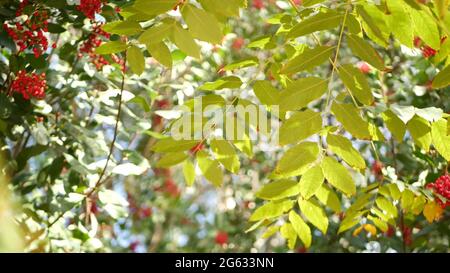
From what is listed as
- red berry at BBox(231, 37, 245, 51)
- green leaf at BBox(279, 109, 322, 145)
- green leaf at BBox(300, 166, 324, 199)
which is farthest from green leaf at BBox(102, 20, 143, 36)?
red berry at BBox(231, 37, 245, 51)

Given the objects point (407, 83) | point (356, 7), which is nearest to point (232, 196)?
point (407, 83)

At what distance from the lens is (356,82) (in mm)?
1406

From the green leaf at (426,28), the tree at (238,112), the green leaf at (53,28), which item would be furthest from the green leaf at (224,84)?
the green leaf at (53,28)

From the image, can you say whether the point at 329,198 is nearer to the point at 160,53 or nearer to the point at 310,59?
the point at 310,59

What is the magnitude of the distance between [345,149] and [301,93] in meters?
0.19

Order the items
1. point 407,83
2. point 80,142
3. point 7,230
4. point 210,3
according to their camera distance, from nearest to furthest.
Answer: point 7,230, point 210,3, point 80,142, point 407,83

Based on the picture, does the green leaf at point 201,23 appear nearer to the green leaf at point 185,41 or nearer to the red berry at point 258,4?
the green leaf at point 185,41

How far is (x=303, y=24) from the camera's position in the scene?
4.44 feet

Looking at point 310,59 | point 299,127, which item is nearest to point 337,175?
point 299,127

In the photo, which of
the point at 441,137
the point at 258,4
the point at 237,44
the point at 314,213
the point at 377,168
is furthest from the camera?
the point at 258,4

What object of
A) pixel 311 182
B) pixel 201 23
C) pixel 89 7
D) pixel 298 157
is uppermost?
pixel 201 23
